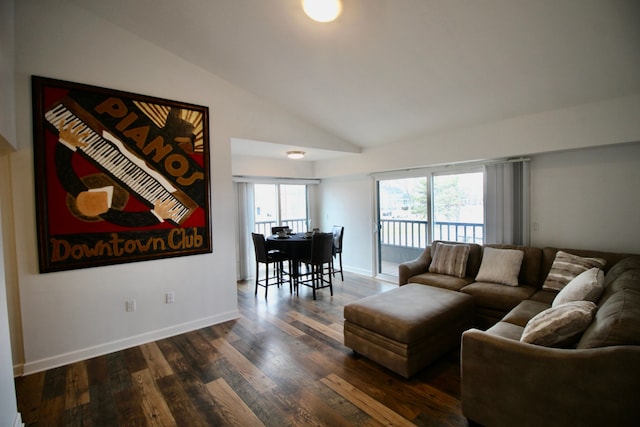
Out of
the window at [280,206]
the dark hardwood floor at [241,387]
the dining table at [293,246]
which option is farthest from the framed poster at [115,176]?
the window at [280,206]

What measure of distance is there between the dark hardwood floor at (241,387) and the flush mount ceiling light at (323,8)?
9.35 ft

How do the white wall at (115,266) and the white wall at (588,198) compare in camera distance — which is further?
the white wall at (588,198)

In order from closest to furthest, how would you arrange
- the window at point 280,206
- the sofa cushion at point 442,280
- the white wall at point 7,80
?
the white wall at point 7,80 → the sofa cushion at point 442,280 → the window at point 280,206

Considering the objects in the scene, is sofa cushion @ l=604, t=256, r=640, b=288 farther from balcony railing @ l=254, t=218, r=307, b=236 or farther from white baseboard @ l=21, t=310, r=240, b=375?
balcony railing @ l=254, t=218, r=307, b=236

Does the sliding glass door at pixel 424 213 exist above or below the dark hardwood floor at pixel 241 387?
above

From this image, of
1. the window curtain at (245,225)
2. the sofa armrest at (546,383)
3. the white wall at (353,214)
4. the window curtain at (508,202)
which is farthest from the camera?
the white wall at (353,214)

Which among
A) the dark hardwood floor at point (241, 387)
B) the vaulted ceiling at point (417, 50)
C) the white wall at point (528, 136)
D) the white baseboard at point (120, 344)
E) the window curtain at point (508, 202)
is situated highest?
the vaulted ceiling at point (417, 50)

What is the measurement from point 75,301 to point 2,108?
1.75 m

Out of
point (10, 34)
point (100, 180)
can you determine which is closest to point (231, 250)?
point (100, 180)

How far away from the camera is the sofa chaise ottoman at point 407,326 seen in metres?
2.44

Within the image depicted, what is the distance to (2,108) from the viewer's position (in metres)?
2.10

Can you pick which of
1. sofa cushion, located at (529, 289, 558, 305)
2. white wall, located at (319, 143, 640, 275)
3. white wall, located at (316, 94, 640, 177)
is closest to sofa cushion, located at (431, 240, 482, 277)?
white wall, located at (319, 143, 640, 275)

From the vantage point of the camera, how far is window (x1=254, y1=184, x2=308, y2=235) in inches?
237

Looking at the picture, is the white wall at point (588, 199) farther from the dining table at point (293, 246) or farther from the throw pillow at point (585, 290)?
the dining table at point (293, 246)
